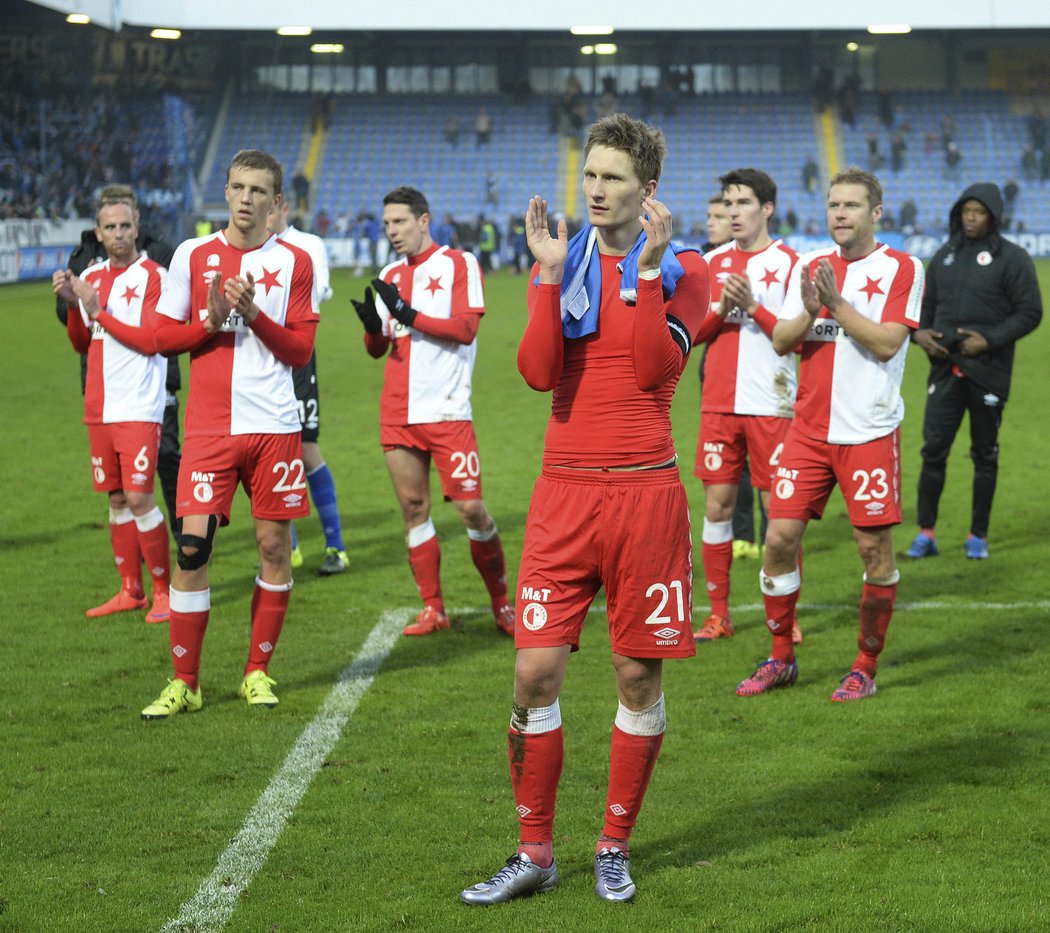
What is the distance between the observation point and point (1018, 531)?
10109mm

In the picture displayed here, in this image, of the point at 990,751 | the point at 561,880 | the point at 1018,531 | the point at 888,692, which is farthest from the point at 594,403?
the point at 1018,531

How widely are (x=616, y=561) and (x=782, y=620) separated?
2.44 meters

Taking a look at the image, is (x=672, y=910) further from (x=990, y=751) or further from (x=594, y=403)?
(x=990, y=751)

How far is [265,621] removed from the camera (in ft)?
20.6

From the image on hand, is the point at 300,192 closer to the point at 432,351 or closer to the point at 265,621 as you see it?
the point at 432,351

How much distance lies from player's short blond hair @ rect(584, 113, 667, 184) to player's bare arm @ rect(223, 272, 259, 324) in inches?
76.1

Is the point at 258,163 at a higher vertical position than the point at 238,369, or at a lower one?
higher

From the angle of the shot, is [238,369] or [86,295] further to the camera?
[86,295]

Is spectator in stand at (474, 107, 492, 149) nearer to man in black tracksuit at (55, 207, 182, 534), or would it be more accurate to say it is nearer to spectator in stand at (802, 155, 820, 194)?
spectator in stand at (802, 155, 820, 194)

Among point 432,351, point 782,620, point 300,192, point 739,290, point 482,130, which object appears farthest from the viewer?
point 482,130

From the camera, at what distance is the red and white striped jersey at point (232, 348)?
19.6ft

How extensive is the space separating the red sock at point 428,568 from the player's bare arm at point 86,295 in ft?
6.67

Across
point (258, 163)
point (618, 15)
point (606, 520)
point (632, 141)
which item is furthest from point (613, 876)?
point (618, 15)

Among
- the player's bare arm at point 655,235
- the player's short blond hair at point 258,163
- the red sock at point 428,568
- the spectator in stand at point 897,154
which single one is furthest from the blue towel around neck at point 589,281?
the spectator in stand at point 897,154
